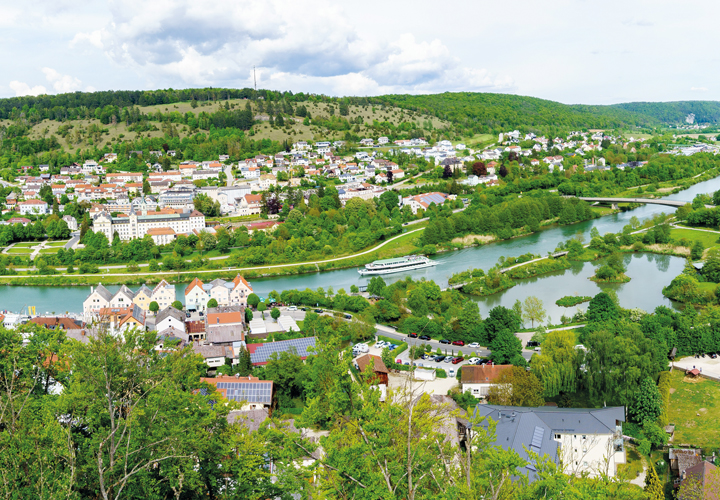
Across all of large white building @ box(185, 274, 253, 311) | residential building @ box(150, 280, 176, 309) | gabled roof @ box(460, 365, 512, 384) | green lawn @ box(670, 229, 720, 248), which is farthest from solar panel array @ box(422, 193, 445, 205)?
gabled roof @ box(460, 365, 512, 384)

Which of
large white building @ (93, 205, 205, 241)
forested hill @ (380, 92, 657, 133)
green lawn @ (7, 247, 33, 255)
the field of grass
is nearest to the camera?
the field of grass

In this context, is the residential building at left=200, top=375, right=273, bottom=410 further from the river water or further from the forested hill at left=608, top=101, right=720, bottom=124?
the forested hill at left=608, top=101, right=720, bottom=124

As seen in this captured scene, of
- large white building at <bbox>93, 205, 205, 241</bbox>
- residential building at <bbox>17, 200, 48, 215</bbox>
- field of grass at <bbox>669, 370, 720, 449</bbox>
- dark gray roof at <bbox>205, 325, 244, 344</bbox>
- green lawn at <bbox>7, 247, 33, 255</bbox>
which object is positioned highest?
residential building at <bbox>17, 200, 48, 215</bbox>

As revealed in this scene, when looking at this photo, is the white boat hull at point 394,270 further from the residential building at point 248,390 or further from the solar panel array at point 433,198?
the residential building at point 248,390

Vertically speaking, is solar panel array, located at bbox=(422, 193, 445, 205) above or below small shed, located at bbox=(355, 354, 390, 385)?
above

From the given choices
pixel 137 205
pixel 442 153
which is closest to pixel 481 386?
pixel 137 205

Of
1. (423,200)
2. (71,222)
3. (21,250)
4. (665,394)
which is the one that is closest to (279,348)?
(665,394)

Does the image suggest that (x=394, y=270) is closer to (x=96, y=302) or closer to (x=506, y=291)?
(x=506, y=291)

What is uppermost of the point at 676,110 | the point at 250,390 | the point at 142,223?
the point at 676,110
